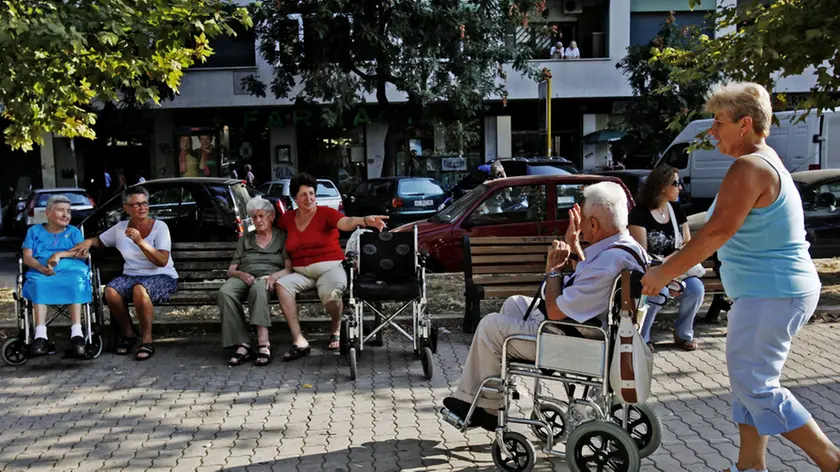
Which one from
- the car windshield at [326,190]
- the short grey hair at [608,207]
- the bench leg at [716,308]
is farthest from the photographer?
the car windshield at [326,190]

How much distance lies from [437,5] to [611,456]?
17.1 metres

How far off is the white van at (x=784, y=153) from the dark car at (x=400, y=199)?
5309mm

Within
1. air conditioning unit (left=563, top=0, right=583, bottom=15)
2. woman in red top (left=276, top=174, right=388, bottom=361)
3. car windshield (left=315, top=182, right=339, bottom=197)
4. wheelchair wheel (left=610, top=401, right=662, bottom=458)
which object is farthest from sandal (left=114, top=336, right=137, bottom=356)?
air conditioning unit (left=563, top=0, right=583, bottom=15)

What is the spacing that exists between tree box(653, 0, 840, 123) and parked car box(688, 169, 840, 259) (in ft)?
8.49

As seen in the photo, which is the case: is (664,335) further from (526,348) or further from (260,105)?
(260,105)

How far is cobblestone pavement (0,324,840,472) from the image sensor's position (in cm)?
444

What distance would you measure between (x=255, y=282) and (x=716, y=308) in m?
4.54

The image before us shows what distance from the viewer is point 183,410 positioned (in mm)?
5418

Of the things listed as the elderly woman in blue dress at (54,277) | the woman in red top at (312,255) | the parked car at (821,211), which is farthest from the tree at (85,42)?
the parked car at (821,211)

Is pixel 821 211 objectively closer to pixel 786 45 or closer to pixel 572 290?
pixel 786 45

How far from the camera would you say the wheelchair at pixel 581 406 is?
3770 millimetres

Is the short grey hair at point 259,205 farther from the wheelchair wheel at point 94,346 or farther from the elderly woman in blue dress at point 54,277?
the wheelchair wheel at point 94,346

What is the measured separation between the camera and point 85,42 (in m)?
6.87

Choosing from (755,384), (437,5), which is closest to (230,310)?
(755,384)
